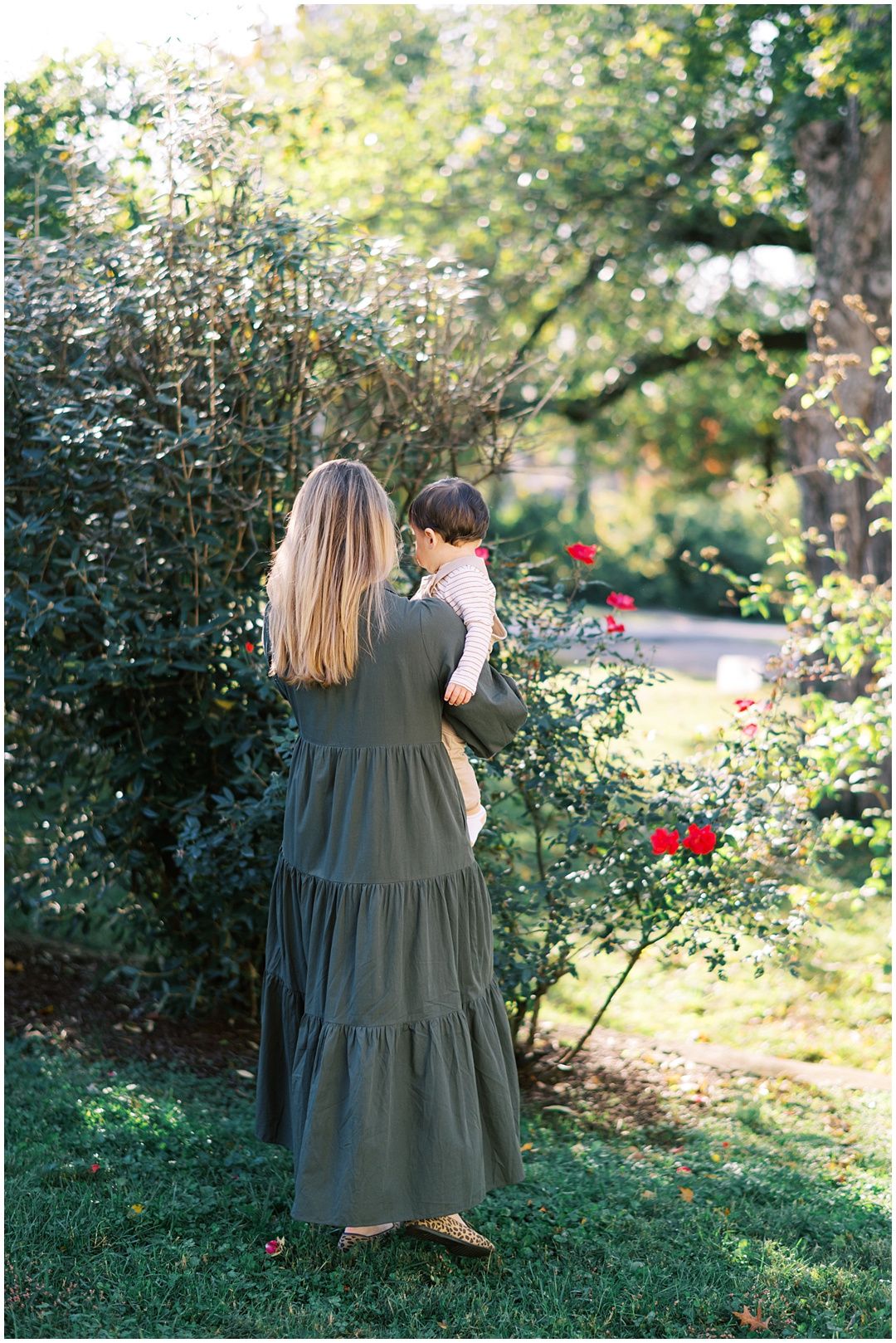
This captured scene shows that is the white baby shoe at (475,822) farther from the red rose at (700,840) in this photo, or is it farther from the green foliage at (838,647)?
the green foliage at (838,647)

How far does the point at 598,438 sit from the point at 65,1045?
10.9 metres

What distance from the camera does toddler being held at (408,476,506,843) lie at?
2.34 metres

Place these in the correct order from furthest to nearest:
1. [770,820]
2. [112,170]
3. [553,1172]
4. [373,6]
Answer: [373,6]
[112,170]
[770,820]
[553,1172]

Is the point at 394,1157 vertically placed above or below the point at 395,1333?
above

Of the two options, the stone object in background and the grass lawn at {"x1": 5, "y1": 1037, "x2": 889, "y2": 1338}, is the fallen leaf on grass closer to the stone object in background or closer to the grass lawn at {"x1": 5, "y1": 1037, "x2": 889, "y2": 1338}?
the grass lawn at {"x1": 5, "y1": 1037, "x2": 889, "y2": 1338}

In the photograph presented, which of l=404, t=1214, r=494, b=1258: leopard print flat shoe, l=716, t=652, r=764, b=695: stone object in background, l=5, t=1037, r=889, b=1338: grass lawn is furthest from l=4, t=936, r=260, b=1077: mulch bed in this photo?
l=716, t=652, r=764, b=695: stone object in background

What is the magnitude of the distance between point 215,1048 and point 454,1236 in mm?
1478

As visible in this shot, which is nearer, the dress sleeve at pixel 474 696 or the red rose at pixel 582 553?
the dress sleeve at pixel 474 696

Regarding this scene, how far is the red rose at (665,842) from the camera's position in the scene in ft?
9.92

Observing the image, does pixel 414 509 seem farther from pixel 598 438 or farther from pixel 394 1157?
pixel 598 438

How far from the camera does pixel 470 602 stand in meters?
2.35

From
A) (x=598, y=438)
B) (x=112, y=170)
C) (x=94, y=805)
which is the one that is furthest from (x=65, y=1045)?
(x=598, y=438)

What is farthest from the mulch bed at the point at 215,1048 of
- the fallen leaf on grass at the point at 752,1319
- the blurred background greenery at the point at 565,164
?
the fallen leaf on grass at the point at 752,1319

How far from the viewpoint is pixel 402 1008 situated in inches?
91.0
